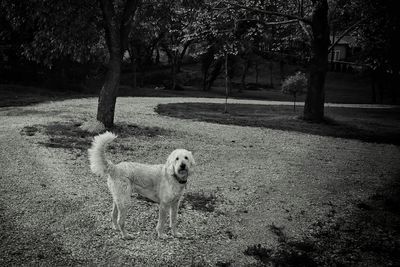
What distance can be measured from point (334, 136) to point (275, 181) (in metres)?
12.0

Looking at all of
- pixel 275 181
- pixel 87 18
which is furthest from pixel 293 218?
pixel 87 18

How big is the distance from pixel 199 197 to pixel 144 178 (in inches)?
125

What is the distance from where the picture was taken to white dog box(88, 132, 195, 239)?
7.14m

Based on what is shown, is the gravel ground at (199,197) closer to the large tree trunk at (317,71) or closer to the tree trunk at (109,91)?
the tree trunk at (109,91)

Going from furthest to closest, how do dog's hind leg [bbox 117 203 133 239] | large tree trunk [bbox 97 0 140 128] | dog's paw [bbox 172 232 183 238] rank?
large tree trunk [bbox 97 0 140 128] → dog's paw [bbox 172 232 183 238] → dog's hind leg [bbox 117 203 133 239]

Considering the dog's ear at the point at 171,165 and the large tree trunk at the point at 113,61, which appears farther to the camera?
the large tree trunk at the point at 113,61

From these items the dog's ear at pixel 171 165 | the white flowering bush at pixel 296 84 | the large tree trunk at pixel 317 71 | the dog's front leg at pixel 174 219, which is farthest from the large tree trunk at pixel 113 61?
the white flowering bush at pixel 296 84

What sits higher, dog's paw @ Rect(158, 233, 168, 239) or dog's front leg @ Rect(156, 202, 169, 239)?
dog's front leg @ Rect(156, 202, 169, 239)

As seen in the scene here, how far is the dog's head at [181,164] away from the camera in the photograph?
7047 millimetres

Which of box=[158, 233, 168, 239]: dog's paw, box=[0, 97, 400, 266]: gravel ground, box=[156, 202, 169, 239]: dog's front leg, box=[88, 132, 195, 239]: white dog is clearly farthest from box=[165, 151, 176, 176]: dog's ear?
box=[0, 97, 400, 266]: gravel ground

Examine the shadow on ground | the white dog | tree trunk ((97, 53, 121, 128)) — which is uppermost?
tree trunk ((97, 53, 121, 128))

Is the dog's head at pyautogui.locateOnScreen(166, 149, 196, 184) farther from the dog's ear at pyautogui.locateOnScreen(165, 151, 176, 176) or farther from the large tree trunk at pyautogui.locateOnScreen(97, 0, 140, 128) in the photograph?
the large tree trunk at pyautogui.locateOnScreen(97, 0, 140, 128)

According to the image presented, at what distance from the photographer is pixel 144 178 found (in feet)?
25.0

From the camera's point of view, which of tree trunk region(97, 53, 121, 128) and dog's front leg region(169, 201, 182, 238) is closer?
dog's front leg region(169, 201, 182, 238)
